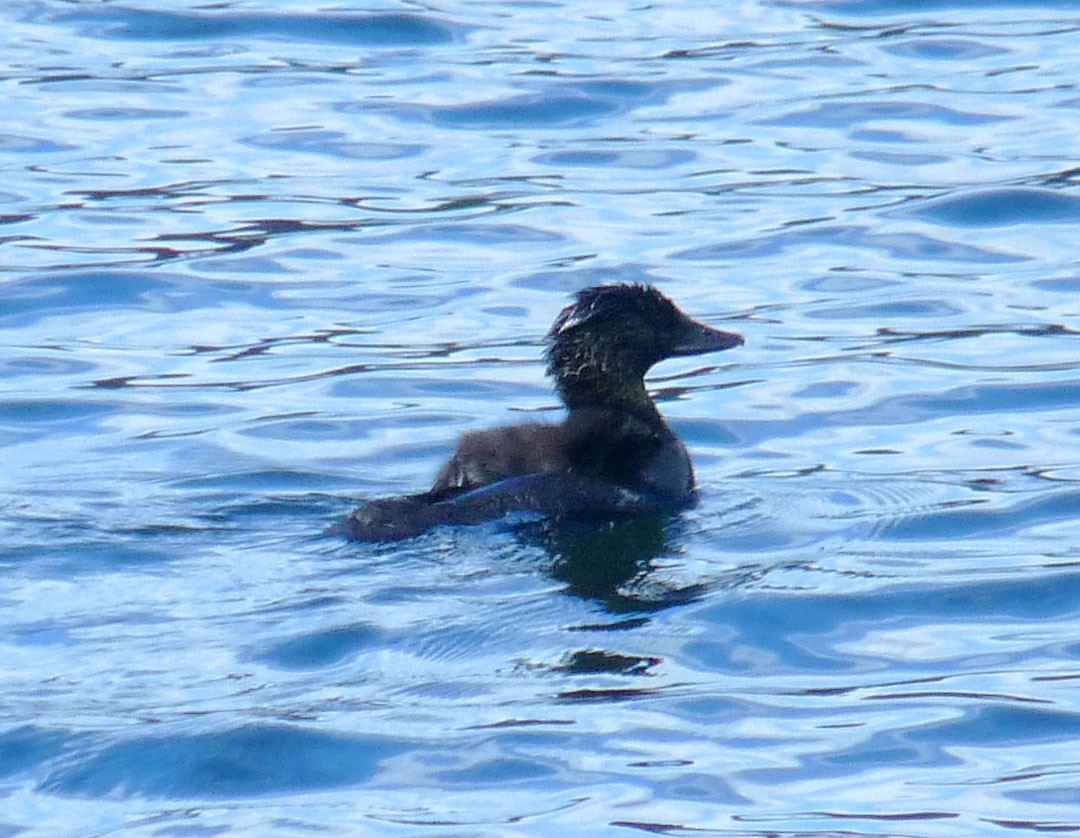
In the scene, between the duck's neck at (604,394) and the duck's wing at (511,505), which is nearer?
the duck's wing at (511,505)

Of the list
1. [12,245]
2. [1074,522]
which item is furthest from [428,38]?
[1074,522]

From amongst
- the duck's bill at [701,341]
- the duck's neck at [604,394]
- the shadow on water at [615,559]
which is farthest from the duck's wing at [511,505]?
the duck's bill at [701,341]

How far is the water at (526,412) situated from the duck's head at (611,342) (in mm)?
565

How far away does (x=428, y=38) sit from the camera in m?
18.1

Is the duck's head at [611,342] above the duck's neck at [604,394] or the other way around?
above

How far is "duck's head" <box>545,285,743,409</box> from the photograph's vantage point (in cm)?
933

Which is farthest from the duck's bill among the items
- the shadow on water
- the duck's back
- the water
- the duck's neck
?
the shadow on water

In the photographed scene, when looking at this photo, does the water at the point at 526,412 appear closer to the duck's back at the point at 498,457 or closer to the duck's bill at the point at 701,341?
the duck's back at the point at 498,457

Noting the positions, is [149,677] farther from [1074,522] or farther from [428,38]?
[428,38]

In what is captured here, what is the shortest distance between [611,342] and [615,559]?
1.25m

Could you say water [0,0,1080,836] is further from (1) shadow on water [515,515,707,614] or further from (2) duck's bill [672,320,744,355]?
(2) duck's bill [672,320,744,355]

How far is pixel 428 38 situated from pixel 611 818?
41.2ft

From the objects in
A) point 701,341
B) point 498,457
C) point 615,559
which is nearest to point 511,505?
point 498,457

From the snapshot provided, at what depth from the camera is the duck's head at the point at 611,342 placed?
30.6 feet
